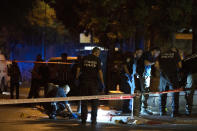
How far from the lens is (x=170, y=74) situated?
11016 millimetres

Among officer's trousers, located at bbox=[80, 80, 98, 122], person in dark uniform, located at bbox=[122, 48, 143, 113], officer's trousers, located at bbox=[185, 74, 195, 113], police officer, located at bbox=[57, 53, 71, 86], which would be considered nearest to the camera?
officer's trousers, located at bbox=[80, 80, 98, 122]

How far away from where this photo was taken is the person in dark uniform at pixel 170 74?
10891mm

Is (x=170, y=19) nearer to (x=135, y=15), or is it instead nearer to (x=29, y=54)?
(x=135, y=15)

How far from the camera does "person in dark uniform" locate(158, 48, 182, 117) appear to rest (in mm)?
10891

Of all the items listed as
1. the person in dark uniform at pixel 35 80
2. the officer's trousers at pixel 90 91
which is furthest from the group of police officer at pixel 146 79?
the person in dark uniform at pixel 35 80

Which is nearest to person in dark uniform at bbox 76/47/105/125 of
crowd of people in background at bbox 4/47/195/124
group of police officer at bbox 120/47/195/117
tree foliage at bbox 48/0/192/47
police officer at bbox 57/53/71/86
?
crowd of people in background at bbox 4/47/195/124

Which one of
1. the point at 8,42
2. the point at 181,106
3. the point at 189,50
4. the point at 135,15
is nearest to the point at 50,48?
the point at 8,42

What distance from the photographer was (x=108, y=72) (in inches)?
516

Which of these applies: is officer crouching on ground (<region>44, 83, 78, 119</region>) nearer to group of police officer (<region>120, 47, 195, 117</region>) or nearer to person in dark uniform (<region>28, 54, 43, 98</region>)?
group of police officer (<region>120, 47, 195, 117</region>)

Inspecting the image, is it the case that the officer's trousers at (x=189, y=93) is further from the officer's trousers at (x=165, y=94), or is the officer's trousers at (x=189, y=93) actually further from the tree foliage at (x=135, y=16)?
the tree foliage at (x=135, y=16)

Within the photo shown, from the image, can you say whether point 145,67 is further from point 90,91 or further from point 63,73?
point 63,73

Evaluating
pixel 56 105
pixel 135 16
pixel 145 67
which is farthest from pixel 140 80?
pixel 135 16

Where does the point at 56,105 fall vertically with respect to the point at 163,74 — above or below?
below

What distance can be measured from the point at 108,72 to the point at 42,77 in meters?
2.17
